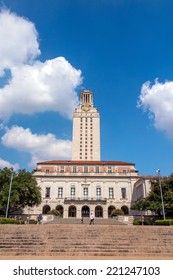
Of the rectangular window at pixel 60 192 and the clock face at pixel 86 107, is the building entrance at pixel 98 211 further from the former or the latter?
the clock face at pixel 86 107

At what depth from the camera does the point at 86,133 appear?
89.7 meters

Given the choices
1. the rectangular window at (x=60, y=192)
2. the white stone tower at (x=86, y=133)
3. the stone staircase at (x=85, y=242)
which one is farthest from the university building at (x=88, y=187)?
the stone staircase at (x=85, y=242)

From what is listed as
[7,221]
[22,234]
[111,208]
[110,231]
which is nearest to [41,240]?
[22,234]

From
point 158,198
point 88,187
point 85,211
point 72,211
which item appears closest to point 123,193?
point 88,187

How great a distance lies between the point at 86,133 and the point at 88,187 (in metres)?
35.1

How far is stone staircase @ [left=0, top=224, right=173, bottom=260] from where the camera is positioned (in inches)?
580

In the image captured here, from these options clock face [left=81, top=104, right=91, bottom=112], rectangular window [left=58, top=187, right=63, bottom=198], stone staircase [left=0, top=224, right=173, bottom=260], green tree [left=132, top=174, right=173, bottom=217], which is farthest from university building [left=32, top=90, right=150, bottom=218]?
clock face [left=81, top=104, right=91, bottom=112]

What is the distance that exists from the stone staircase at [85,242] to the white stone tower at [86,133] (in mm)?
65615

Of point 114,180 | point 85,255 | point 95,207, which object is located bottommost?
point 85,255

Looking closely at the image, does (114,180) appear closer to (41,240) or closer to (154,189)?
(154,189)

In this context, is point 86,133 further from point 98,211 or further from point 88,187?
point 98,211

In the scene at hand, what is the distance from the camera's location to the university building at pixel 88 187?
180ft

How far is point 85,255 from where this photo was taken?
576 inches

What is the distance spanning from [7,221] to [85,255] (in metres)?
16.3
